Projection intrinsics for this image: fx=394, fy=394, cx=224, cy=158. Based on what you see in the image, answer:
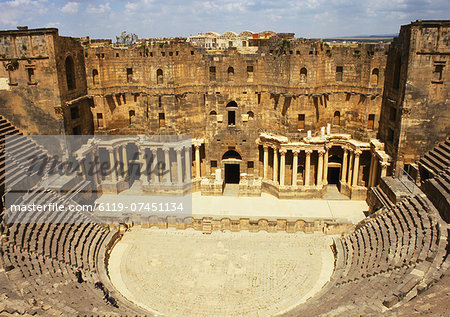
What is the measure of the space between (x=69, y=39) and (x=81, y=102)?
5016 millimetres

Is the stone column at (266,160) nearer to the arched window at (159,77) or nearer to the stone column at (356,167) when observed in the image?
the stone column at (356,167)

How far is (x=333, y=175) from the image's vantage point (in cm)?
3725

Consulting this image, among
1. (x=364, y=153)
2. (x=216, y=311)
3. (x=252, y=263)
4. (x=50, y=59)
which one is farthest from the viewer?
(x=364, y=153)

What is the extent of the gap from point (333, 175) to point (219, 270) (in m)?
17.6

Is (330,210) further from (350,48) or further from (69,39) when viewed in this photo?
(69,39)

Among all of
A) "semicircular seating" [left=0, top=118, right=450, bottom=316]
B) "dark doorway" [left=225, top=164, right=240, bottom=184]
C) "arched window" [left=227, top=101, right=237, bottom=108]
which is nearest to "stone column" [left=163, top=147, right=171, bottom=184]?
"dark doorway" [left=225, top=164, right=240, bottom=184]

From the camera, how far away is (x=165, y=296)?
21938 mm

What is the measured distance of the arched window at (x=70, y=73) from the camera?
31234 millimetres

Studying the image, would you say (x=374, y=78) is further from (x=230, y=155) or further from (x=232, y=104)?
(x=230, y=155)

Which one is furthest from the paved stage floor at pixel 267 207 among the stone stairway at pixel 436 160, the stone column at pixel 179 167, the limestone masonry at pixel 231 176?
the stone stairway at pixel 436 160

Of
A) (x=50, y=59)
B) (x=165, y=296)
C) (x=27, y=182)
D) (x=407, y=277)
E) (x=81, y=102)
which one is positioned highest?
(x=50, y=59)

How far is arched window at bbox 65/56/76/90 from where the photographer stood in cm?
3123

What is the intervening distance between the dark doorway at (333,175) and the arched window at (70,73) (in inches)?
933

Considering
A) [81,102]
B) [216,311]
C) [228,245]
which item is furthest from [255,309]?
[81,102]
